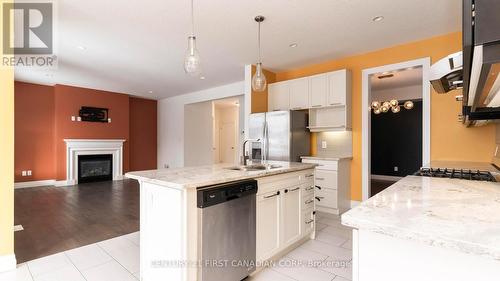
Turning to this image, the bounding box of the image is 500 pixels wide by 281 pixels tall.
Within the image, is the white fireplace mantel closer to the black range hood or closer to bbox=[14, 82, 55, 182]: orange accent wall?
bbox=[14, 82, 55, 182]: orange accent wall

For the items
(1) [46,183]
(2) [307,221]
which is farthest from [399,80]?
(1) [46,183]

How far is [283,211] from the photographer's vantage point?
94.0 inches

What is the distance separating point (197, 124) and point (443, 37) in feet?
21.2

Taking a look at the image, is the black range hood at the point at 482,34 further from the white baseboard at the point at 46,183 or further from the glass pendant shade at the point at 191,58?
the white baseboard at the point at 46,183

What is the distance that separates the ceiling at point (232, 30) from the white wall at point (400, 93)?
3.69 metres

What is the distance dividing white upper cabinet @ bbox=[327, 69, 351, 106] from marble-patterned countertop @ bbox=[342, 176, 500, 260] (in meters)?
2.86

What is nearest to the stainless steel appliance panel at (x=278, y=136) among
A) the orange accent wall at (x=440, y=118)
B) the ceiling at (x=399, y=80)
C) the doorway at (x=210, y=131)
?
the orange accent wall at (x=440, y=118)

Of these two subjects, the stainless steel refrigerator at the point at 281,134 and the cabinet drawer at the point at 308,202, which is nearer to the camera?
the cabinet drawer at the point at 308,202

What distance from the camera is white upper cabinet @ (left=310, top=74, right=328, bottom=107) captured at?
14.0ft

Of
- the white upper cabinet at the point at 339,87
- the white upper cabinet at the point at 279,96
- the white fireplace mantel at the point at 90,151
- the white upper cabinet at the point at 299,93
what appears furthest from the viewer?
the white fireplace mantel at the point at 90,151

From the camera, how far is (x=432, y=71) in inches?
51.8

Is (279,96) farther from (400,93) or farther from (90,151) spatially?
(90,151)

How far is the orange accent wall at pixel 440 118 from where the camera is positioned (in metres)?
3.18

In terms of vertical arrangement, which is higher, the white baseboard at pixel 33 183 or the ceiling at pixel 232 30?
the ceiling at pixel 232 30
